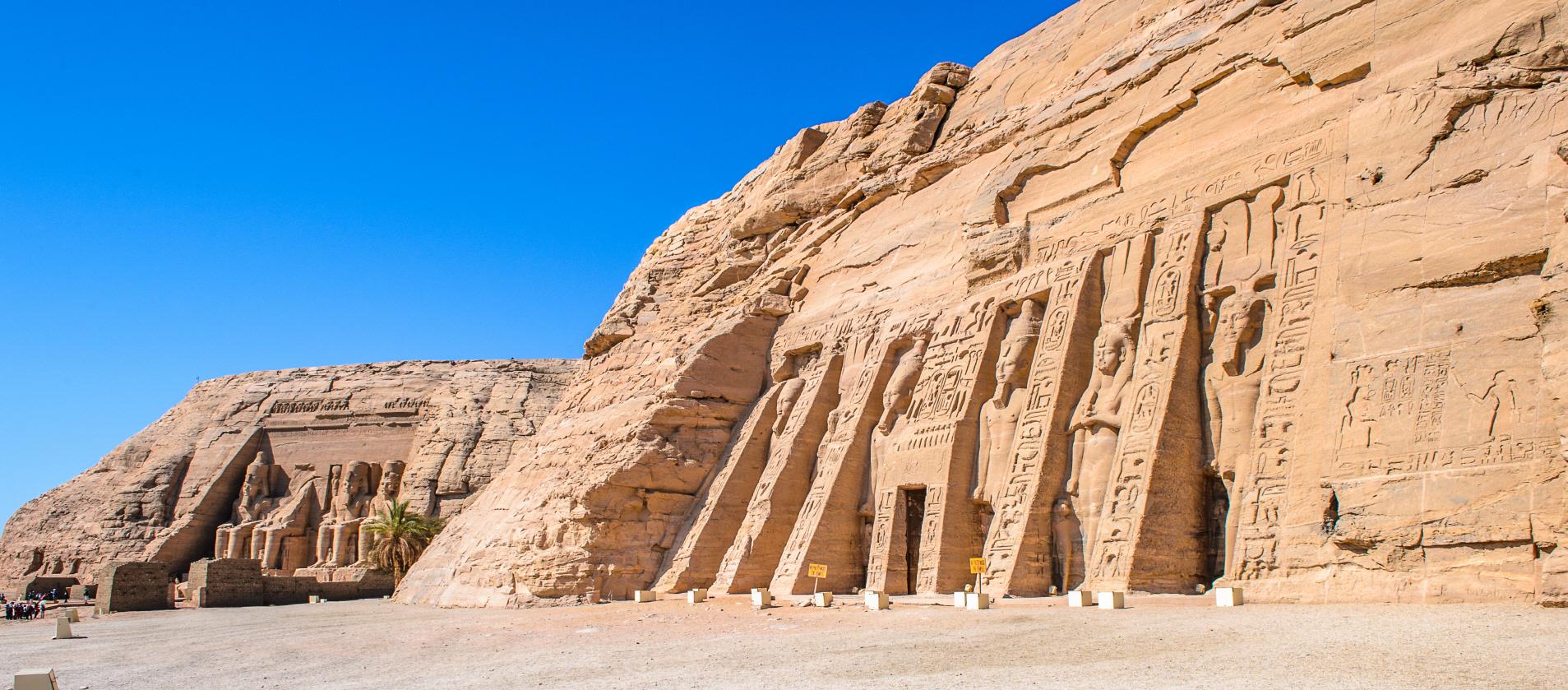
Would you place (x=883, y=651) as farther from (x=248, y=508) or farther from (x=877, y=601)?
(x=248, y=508)

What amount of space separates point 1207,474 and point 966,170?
8.96 meters

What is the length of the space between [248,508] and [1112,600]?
3191 cm

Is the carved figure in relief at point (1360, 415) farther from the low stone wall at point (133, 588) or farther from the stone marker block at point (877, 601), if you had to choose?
the low stone wall at point (133, 588)

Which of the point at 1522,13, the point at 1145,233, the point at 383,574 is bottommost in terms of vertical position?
the point at 383,574

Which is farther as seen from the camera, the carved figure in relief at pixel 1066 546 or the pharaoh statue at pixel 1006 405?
the pharaoh statue at pixel 1006 405

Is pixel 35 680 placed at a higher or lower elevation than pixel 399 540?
higher

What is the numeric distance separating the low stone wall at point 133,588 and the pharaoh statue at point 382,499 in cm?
798

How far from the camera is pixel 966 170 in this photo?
2045 cm

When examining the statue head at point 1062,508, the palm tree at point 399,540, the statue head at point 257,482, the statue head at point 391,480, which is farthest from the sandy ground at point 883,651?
the statue head at point 257,482

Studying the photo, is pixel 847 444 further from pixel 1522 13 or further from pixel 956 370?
pixel 1522 13

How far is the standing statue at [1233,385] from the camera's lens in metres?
12.2

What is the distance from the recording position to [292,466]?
3788 centimetres

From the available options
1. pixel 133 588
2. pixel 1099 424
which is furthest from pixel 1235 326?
pixel 133 588

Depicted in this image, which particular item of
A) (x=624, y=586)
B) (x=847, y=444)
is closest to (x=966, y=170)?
(x=847, y=444)
